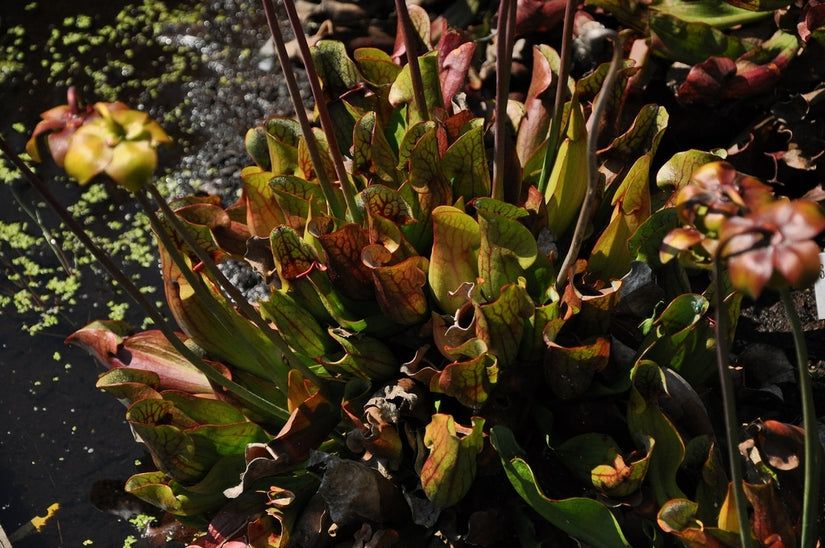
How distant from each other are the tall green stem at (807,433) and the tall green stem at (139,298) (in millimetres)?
835

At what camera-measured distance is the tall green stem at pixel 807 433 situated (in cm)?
92

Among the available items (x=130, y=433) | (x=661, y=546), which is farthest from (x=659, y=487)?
(x=130, y=433)

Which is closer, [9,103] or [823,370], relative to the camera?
[823,370]

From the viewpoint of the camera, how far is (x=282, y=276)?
167 centimetres

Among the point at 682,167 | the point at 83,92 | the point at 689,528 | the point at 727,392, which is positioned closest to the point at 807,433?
the point at 727,392

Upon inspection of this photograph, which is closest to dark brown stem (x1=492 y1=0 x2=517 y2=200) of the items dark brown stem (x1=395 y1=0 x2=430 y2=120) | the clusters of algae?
dark brown stem (x1=395 y1=0 x2=430 y2=120)

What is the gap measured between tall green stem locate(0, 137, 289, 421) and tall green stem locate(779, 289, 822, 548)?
2.74 feet

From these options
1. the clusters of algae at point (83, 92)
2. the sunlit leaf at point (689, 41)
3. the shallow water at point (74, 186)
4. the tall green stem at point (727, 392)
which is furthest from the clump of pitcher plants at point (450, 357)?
the clusters of algae at point (83, 92)

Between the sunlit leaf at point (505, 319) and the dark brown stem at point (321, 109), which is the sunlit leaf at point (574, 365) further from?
the dark brown stem at point (321, 109)

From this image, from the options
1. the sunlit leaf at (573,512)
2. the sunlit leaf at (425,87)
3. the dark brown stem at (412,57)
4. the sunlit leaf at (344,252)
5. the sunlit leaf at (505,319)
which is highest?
the dark brown stem at (412,57)

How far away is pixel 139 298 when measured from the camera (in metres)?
1.20

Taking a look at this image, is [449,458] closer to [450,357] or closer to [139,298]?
[450,357]

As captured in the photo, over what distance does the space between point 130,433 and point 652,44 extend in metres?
1.71

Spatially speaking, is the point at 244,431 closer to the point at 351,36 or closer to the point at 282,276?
the point at 282,276
